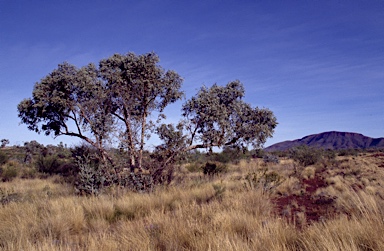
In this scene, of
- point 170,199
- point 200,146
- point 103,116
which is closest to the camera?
point 170,199

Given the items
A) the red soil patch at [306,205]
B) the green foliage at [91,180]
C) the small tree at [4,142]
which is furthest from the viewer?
the small tree at [4,142]

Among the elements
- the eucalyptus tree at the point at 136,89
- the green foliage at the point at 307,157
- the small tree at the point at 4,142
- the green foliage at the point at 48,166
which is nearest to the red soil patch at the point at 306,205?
the eucalyptus tree at the point at 136,89

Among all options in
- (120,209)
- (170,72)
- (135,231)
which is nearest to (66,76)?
(170,72)

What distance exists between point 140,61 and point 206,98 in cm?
317

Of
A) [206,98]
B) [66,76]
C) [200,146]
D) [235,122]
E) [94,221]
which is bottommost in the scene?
[94,221]

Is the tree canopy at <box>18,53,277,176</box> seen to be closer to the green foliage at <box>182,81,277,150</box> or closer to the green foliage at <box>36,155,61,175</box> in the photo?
the green foliage at <box>182,81,277,150</box>

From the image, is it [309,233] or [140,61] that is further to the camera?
[140,61]

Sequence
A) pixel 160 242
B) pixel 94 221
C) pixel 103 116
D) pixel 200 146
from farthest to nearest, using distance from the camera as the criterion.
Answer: pixel 200 146 < pixel 103 116 < pixel 94 221 < pixel 160 242

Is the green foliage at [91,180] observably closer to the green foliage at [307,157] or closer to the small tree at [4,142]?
the green foliage at [307,157]

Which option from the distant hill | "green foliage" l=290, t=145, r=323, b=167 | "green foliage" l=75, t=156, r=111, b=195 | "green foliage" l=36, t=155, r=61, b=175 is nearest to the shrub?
"green foliage" l=290, t=145, r=323, b=167

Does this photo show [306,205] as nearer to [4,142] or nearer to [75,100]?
[75,100]

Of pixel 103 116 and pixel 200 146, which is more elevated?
pixel 103 116

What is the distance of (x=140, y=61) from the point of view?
1166 centimetres

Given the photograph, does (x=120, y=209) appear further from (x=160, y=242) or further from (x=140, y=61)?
(x=140, y=61)
